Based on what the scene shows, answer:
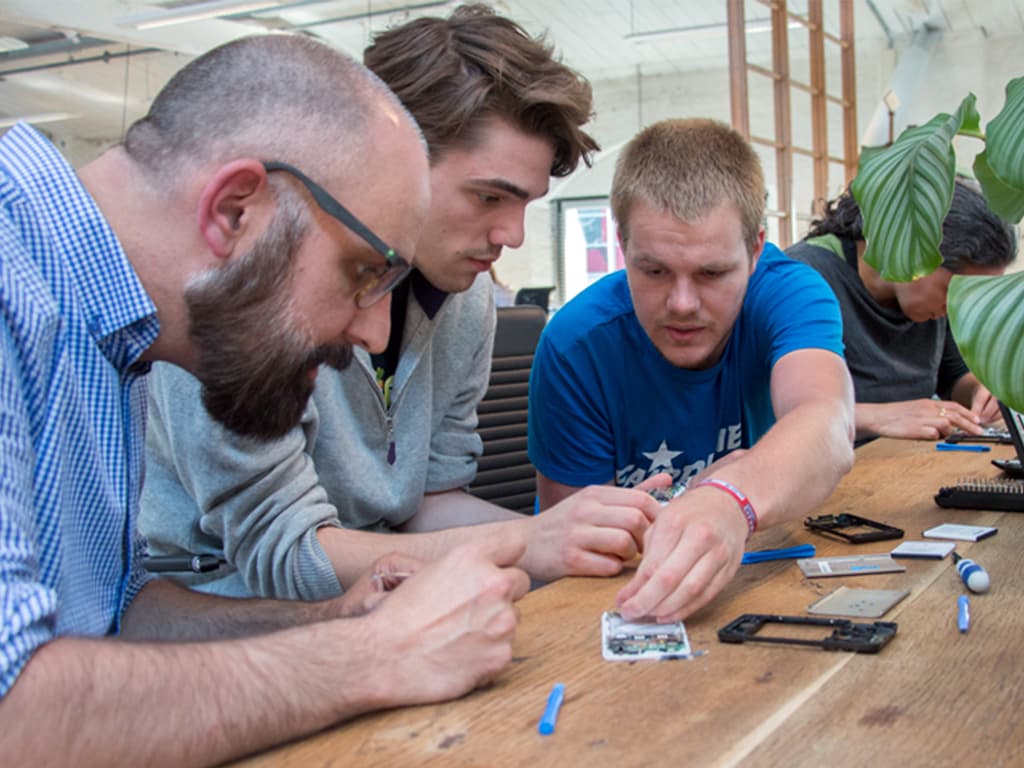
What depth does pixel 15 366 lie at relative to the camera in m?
0.77

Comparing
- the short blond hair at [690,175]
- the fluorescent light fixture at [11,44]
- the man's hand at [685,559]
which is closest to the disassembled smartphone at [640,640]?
the man's hand at [685,559]

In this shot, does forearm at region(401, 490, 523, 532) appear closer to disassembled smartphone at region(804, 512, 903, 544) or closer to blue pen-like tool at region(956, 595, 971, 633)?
disassembled smartphone at region(804, 512, 903, 544)

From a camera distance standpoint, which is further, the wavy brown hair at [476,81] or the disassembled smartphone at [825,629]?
the wavy brown hair at [476,81]

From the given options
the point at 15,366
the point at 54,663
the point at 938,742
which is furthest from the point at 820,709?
the point at 15,366

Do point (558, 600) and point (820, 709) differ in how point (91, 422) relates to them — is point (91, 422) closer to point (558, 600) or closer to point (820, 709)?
point (558, 600)

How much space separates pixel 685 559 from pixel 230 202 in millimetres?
559

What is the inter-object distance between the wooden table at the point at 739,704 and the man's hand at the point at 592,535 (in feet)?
0.38

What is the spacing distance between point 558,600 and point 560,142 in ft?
2.89

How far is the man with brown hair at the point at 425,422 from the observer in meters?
1.31

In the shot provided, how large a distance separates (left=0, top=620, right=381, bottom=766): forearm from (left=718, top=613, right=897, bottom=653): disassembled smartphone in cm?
35

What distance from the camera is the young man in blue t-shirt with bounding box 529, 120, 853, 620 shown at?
151cm

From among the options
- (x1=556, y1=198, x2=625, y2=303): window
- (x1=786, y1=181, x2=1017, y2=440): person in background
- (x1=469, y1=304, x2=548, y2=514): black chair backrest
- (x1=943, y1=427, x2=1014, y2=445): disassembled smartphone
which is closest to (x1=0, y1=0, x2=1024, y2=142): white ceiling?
(x1=556, y1=198, x2=625, y2=303): window

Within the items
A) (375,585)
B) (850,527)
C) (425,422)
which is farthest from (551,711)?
(425,422)

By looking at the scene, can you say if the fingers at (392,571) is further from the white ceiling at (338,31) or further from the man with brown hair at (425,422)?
the white ceiling at (338,31)
